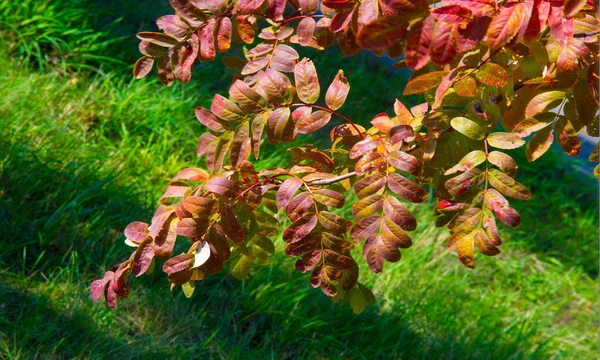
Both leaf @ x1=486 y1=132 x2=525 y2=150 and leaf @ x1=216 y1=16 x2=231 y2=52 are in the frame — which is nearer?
leaf @ x1=486 y1=132 x2=525 y2=150

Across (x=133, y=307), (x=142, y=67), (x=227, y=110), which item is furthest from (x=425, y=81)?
(x=133, y=307)

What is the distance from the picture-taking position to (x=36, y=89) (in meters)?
3.35

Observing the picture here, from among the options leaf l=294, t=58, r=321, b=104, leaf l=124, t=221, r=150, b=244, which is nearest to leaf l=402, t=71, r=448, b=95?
leaf l=294, t=58, r=321, b=104

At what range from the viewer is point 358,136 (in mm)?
1595

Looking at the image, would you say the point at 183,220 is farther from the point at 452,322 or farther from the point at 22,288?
the point at 452,322

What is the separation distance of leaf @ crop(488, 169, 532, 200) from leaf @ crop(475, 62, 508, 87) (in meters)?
0.18

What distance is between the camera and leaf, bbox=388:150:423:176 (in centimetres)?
135

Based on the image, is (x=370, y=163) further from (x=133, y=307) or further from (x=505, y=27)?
(x=133, y=307)

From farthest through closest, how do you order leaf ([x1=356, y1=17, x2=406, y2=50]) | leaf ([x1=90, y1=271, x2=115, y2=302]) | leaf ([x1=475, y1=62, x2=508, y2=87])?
leaf ([x1=90, y1=271, x2=115, y2=302]) < leaf ([x1=475, y1=62, x2=508, y2=87]) < leaf ([x1=356, y1=17, x2=406, y2=50])

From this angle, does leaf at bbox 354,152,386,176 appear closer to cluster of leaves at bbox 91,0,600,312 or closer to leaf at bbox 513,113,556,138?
cluster of leaves at bbox 91,0,600,312

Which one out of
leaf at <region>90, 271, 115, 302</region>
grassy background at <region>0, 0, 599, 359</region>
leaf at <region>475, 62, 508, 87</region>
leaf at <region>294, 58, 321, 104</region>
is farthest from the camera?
grassy background at <region>0, 0, 599, 359</region>

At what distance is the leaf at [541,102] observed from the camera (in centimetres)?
133

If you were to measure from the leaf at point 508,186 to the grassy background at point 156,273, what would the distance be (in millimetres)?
1357

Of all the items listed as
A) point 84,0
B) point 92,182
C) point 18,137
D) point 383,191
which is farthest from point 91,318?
point 84,0
